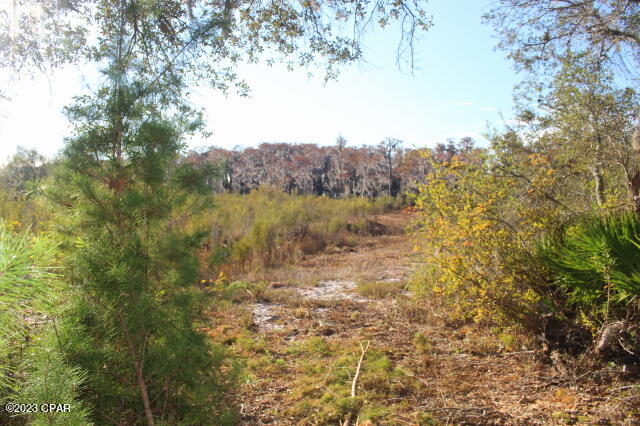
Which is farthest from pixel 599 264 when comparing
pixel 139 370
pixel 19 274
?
pixel 19 274

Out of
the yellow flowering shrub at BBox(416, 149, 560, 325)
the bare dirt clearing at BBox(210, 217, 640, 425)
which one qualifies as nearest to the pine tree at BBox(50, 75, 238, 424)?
the bare dirt clearing at BBox(210, 217, 640, 425)

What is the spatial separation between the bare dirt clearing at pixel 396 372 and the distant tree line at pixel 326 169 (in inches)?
1425

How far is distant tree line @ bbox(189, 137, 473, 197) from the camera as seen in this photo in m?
44.2

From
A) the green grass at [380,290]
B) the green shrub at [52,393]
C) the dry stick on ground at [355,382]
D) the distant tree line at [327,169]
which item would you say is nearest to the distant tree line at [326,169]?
the distant tree line at [327,169]

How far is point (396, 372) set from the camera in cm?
447

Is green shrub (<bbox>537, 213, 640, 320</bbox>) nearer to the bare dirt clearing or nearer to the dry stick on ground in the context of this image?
the bare dirt clearing

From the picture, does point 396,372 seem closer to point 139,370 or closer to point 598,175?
point 139,370

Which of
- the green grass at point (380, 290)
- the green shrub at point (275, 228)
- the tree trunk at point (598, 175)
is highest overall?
the tree trunk at point (598, 175)

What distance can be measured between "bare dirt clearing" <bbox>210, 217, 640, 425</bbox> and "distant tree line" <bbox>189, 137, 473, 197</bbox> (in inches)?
1425

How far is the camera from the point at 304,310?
7.08 meters

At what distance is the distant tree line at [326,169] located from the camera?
44219 mm

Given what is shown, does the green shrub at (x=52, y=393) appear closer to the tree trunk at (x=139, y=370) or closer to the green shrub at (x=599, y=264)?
the tree trunk at (x=139, y=370)

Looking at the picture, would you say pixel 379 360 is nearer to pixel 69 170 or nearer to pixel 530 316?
pixel 530 316

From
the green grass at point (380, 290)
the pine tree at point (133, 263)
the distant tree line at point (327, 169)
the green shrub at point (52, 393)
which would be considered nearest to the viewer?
the green shrub at point (52, 393)
